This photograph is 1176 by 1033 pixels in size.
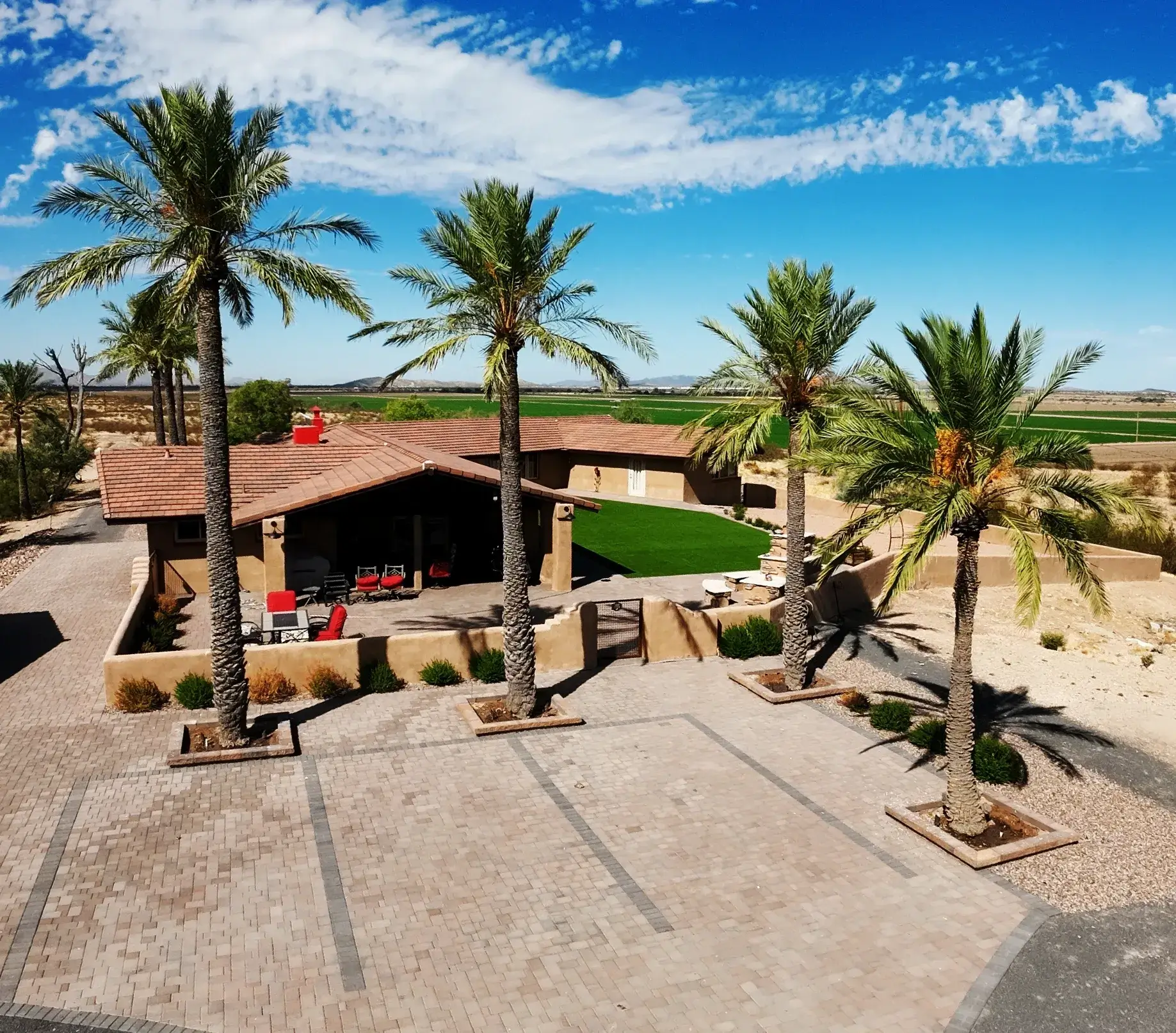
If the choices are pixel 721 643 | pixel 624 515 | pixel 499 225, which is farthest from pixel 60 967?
pixel 624 515

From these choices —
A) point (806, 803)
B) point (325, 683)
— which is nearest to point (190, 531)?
point (325, 683)

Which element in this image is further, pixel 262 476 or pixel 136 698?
pixel 262 476

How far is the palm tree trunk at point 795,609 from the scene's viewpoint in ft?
63.0

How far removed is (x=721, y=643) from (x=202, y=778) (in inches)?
469

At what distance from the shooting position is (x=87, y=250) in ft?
49.9

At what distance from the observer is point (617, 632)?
72.1 ft

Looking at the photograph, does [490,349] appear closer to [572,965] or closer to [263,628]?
[263,628]

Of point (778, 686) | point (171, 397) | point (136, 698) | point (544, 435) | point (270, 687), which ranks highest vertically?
point (171, 397)

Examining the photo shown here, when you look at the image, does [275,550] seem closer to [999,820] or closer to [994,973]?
[999,820]

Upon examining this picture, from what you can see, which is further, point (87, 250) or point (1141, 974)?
point (87, 250)

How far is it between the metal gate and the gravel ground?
6.92 metres

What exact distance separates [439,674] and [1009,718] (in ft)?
38.9

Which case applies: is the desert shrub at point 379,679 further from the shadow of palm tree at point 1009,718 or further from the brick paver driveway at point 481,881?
the shadow of palm tree at point 1009,718

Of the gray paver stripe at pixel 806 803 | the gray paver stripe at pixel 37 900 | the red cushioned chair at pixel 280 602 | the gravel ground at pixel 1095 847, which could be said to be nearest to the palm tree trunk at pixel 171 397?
the red cushioned chair at pixel 280 602
